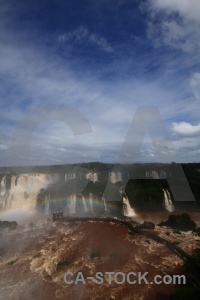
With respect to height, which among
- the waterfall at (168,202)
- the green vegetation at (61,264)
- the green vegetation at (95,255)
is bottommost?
the green vegetation at (61,264)

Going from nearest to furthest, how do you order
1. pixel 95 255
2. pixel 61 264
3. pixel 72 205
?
pixel 61 264 → pixel 95 255 → pixel 72 205

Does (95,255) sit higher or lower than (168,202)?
lower


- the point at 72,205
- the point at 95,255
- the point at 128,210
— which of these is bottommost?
the point at 95,255

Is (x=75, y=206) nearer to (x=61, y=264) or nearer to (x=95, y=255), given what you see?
(x=95, y=255)

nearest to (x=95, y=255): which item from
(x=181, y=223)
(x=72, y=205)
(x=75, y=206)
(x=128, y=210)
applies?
(x=181, y=223)

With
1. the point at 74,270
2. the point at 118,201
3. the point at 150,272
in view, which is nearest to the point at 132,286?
the point at 150,272

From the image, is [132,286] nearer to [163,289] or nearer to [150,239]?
[163,289]

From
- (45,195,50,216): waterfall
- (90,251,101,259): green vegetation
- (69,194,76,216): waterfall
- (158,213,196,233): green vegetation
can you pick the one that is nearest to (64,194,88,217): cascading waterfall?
(69,194,76,216): waterfall

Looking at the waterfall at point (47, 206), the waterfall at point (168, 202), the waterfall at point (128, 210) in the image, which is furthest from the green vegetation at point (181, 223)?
the waterfall at point (47, 206)

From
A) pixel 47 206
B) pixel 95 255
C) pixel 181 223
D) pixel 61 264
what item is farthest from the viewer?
pixel 47 206

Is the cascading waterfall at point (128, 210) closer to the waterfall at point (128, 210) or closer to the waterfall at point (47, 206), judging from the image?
the waterfall at point (128, 210)

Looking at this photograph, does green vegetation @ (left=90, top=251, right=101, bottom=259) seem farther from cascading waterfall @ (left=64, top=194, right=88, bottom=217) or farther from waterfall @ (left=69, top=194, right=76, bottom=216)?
waterfall @ (left=69, top=194, right=76, bottom=216)
